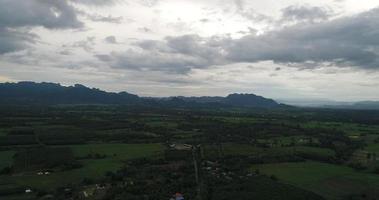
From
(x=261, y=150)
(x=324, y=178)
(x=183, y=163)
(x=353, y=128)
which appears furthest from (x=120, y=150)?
(x=353, y=128)

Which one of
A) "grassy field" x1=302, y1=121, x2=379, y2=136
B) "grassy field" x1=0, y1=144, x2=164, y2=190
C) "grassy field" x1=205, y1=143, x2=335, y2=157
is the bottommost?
"grassy field" x1=0, y1=144, x2=164, y2=190

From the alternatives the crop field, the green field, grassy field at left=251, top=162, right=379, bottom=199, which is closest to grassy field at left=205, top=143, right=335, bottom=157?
the green field

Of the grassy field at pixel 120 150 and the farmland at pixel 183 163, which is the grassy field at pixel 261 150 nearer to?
the farmland at pixel 183 163

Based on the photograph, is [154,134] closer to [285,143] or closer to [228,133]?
[228,133]

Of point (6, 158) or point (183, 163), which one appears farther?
point (6, 158)

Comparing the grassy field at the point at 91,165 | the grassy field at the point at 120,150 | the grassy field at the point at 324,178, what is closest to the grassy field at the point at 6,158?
the grassy field at the point at 91,165

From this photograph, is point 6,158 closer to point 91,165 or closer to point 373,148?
point 91,165

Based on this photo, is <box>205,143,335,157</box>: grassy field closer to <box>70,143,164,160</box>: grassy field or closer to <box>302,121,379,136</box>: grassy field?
<box>70,143,164,160</box>: grassy field

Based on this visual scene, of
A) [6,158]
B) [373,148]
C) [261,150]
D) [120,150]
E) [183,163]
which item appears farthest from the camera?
[373,148]
